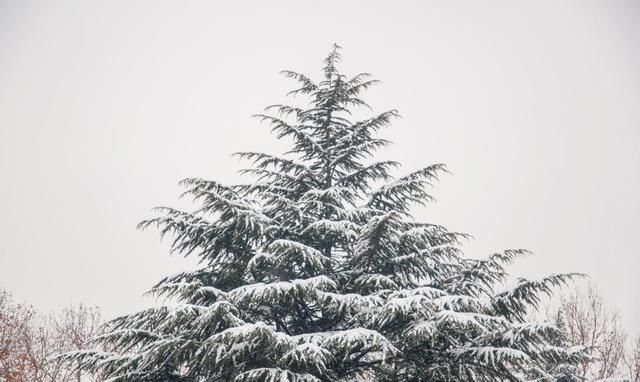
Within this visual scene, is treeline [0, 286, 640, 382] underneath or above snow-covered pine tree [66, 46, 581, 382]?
above

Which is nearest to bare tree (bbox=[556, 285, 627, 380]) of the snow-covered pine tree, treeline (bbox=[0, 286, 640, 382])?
treeline (bbox=[0, 286, 640, 382])

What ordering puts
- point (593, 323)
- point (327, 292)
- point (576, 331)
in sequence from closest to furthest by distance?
point (327, 292) → point (593, 323) → point (576, 331)

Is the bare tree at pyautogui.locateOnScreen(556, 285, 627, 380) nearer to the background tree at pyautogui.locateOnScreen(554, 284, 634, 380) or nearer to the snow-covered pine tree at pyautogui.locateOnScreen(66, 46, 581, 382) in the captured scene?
the background tree at pyautogui.locateOnScreen(554, 284, 634, 380)

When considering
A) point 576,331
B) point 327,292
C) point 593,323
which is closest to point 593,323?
point 593,323

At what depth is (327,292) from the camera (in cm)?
757

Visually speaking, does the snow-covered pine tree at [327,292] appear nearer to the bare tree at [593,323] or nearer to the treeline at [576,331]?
the treeline at [576,331]

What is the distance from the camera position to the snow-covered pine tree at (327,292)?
22.0 ft

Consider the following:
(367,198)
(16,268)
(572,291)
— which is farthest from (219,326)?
(16,268)

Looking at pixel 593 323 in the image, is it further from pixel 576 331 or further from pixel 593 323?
pixel 576 331

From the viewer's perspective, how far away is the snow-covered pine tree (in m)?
6.69

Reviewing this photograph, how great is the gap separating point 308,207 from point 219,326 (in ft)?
8.57

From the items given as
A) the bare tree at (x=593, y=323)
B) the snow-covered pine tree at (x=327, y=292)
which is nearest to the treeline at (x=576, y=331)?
the bare tree at (x=593, y=323)

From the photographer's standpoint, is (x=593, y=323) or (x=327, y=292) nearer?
(x=327, y=292)

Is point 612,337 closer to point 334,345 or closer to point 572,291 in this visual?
point 572,291
